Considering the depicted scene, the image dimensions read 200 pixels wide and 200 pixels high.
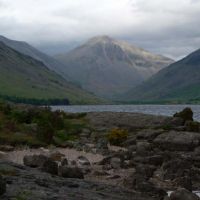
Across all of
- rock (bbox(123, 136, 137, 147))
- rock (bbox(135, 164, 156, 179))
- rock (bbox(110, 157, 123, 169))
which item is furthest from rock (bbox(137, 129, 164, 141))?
rock (bbox(135, 164, 156, 179))

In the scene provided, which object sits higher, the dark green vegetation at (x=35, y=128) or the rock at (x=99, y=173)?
the dark green vegetation at (x=35, y=128)

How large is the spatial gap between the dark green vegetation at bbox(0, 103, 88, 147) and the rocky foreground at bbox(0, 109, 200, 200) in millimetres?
2326

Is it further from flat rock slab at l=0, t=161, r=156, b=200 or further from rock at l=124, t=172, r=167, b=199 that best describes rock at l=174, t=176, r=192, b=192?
flat rock slab at l=0, t=161, r=156, b=200

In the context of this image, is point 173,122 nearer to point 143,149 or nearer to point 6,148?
point 143,149

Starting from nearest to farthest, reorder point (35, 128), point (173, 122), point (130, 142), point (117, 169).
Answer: point (117, 169) → point (35, 128) → point (130, 142) → point (173, 122)

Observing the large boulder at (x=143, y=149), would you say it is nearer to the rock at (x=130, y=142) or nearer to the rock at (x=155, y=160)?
the rock at (x=155, y=160)

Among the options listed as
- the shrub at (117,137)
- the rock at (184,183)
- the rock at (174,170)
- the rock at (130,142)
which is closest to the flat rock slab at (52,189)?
the rock at (184,183)

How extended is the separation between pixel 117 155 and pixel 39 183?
27.4 meters

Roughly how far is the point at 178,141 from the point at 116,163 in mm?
19247

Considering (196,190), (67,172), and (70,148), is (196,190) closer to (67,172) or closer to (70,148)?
(67,172)

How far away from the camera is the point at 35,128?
6719 centimetres

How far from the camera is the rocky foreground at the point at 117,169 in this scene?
2586 centimetres

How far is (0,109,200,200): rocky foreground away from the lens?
25859 millimetres

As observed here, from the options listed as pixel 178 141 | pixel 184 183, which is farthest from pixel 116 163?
pixel 178 141
